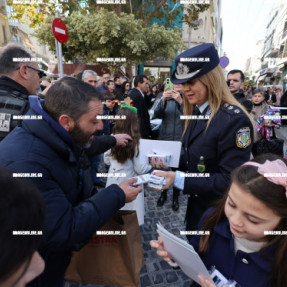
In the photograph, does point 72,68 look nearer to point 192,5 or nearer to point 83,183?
point 192,5

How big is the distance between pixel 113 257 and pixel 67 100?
120 centimetres

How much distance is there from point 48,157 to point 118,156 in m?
1.60

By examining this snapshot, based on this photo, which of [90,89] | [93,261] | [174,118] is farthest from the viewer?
[174,118]

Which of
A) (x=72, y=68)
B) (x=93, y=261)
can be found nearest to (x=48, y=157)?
(x=93, y=261)

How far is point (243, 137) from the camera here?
1.45 m

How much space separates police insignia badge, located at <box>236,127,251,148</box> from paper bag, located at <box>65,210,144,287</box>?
906 millimetres

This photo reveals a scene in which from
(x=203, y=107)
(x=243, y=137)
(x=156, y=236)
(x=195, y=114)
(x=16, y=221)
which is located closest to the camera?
(x=16, y=221)

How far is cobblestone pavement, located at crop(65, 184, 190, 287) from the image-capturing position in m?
2.32

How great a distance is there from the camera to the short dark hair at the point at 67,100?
4.27 ft

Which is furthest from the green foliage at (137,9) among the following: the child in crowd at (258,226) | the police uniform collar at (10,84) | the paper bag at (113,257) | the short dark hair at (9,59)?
the child in crowd at (258,226)

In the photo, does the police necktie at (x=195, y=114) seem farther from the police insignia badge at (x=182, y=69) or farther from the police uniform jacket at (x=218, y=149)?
the police insignia badge at (x=182, y=69)

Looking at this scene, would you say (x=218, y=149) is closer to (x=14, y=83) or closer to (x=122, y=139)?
(x=122, y=139)

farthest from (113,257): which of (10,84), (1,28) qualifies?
(1,28)

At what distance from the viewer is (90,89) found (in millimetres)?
1430
